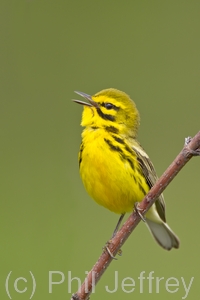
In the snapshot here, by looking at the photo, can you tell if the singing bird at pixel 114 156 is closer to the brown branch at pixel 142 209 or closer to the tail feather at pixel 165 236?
the tail feather at pixel 165 236

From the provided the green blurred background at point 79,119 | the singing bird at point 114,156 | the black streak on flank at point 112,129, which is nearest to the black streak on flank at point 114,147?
the singing bird at point 114,156

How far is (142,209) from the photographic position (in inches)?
98.4

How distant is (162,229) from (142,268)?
763 mm

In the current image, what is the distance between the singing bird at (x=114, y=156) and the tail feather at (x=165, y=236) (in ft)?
0.89

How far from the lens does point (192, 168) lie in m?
5.50

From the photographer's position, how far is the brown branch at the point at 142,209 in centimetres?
232

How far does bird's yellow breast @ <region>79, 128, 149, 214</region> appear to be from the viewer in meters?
3.24

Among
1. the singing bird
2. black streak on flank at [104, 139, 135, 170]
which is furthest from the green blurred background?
black streak on flank at [104, 139, 135, 170]

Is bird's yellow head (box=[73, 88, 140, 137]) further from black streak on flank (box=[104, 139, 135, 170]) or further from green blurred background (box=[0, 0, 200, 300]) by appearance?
green blurred background (box=[0, 0, 200, 300])

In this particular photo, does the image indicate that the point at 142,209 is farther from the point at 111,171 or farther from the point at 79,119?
the point at 79,119

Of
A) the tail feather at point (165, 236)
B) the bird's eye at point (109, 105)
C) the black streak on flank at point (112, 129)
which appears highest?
the bird's eye at point (109, 105)

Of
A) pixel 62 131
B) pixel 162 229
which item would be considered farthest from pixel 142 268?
pixel 62 131

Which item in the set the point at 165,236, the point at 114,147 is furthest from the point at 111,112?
the point at 165,236

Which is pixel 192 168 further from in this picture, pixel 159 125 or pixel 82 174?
pixel 82 174
